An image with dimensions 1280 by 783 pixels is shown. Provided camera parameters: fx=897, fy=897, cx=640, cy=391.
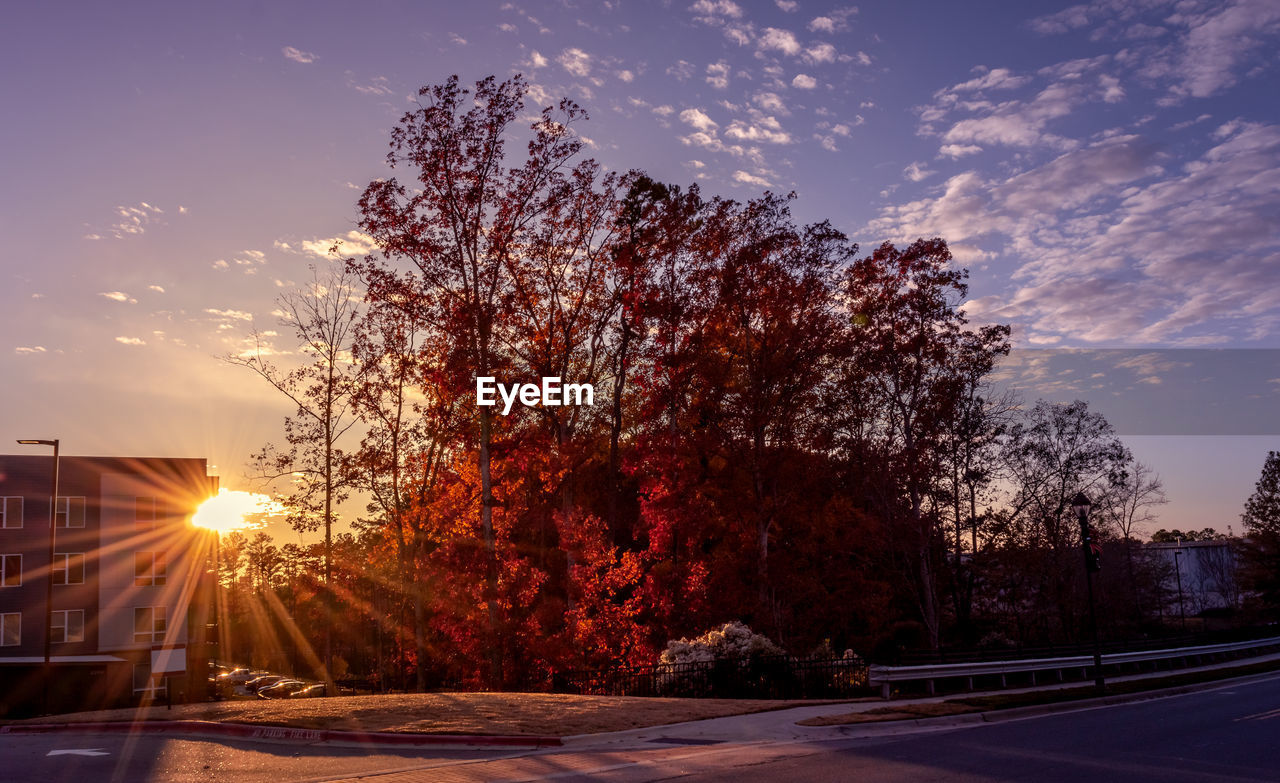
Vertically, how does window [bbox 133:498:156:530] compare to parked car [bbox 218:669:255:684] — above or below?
above

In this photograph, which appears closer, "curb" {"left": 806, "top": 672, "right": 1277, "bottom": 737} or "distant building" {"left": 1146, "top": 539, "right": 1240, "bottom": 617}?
"curb" {"left": 806, "top": 672, "right": 1277, "bottom": 737}

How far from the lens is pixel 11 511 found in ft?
167

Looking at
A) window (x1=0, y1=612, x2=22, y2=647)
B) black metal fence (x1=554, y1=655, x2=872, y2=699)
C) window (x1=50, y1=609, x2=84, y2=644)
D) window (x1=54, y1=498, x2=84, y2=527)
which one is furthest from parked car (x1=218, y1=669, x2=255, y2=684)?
black metal fence (x1=554, y1=655, x2=872, y2=699)

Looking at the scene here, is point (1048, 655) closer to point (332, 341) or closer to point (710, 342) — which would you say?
point (710, 342)

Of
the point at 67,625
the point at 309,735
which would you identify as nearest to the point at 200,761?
the point at 309,735

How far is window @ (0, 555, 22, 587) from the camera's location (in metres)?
50.1

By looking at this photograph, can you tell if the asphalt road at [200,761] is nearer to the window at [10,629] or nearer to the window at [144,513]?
the window at [10,629]

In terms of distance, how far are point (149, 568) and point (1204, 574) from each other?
108m

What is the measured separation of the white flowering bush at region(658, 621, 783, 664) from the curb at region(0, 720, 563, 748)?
10.8m

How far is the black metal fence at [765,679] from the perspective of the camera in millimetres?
25031

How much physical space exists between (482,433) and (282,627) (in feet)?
274

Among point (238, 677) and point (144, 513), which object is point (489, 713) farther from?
point (238, 677)

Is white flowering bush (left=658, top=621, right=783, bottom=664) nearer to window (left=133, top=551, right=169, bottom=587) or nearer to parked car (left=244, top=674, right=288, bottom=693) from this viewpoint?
window (left=133, top=551, right=169, bottom=587)

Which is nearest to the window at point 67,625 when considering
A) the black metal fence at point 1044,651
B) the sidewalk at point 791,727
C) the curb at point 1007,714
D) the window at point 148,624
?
the window at point 148,624
